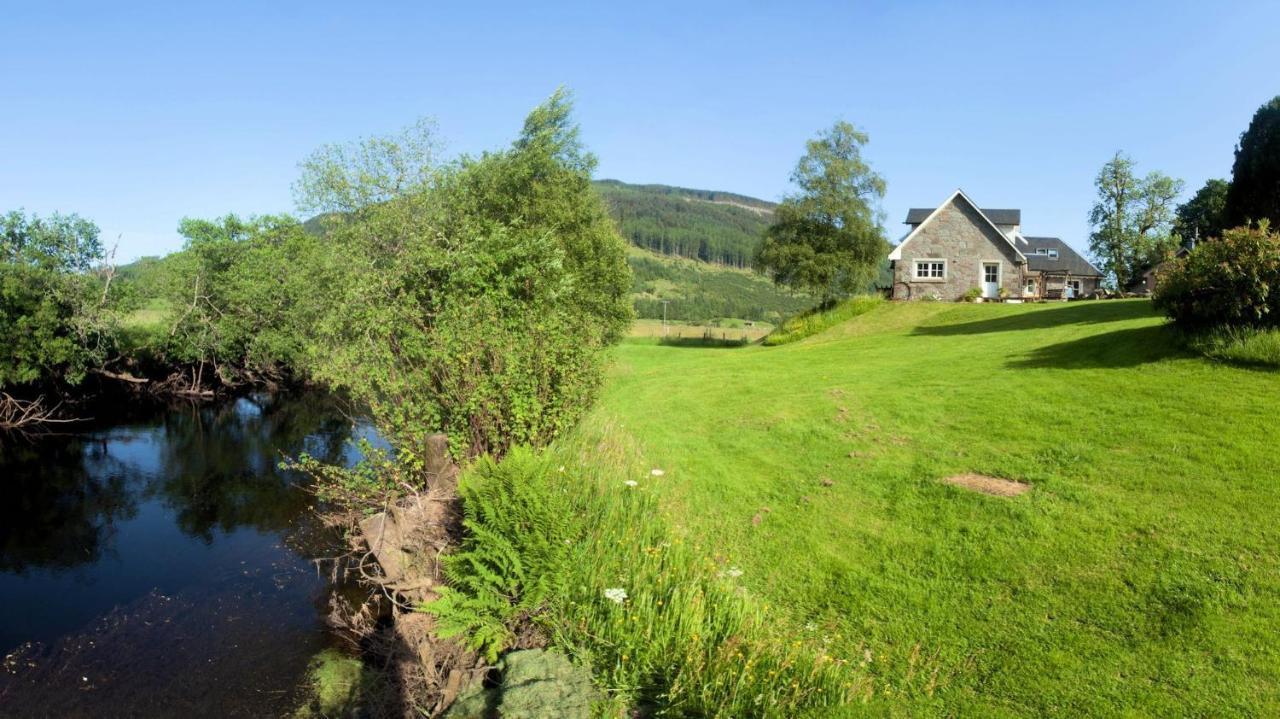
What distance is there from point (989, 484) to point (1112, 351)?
8855mm

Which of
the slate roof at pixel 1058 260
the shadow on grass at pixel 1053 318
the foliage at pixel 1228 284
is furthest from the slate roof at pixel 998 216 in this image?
the foliage at pixel 1228 284

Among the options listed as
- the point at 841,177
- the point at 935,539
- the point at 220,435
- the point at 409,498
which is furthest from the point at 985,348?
the point at 220,435

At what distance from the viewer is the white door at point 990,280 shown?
46.4 m

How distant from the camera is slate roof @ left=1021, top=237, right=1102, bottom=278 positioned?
5962 centimetres

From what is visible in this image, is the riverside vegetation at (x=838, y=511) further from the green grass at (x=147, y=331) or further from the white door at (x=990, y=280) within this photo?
the green grass at (x=147, y=331)

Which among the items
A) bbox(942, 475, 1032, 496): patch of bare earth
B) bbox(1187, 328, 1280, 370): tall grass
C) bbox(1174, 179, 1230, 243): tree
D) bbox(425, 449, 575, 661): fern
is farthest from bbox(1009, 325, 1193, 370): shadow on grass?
bbox(1174, 179, 1230, 243): tree

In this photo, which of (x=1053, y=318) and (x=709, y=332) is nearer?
(x=1053, y=318)

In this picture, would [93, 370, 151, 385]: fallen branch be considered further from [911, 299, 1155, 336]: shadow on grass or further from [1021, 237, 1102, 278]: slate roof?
[1021, 237, 1102, 278]: slate roof

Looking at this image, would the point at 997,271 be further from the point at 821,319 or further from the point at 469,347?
the point at 469,347

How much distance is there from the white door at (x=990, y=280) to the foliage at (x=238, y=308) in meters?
43.5

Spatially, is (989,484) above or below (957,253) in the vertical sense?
below

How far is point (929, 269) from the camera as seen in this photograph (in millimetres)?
47531

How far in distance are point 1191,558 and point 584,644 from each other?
23.4 feet

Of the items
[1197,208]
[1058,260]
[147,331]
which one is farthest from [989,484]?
[1197,208]
